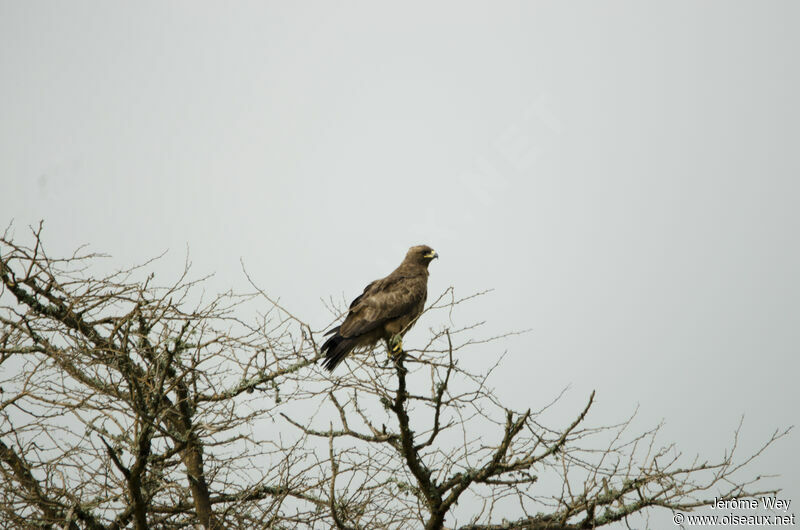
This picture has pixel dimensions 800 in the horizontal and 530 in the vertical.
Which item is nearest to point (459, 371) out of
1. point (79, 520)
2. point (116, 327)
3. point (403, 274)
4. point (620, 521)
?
point (620, 521)

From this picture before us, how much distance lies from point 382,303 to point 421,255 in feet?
4.68

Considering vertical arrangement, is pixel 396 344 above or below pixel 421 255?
below

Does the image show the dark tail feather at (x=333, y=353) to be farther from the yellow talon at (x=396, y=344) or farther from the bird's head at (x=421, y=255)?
the bird's head at (x=421, y=255)

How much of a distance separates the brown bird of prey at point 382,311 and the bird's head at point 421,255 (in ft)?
0.09

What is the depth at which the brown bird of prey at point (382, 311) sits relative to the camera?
7527 mm

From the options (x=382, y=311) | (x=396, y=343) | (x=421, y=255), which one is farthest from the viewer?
(x=421, y=255)

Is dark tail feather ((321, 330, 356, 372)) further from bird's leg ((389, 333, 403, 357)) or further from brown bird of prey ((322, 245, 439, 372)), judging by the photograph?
bird's leg ((389, 333, 403, 357))

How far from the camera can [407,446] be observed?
4.95 m

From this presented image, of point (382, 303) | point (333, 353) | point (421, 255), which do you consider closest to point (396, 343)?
point (333, 353)

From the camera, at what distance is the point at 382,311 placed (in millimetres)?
8305

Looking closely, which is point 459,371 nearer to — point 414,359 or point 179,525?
point 414,359

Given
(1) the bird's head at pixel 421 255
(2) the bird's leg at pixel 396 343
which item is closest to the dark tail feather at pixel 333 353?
(2) the bird's leg at pixel 396 343

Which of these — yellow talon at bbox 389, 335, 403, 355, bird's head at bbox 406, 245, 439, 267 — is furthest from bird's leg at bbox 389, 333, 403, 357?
bird's head at bbox 406, 245, 439, 267

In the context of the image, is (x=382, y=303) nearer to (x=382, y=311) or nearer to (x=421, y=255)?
(x=382, y=311)
